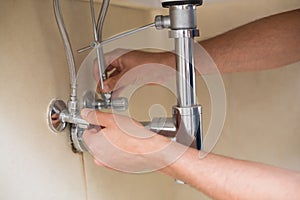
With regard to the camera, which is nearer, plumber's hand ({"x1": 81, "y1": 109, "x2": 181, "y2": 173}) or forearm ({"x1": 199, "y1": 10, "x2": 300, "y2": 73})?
plumber's hand ({"x1": 81, "y1": 109, "x2": 181, "y2": 173})

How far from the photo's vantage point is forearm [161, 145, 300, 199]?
423mm

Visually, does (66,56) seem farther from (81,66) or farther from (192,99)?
(192,99)

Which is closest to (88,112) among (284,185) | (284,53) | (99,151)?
(99,151)

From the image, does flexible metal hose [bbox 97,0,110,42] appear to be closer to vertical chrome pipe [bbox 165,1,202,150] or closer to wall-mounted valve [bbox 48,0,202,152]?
wall-mounted valve [bbox 48,0,202,152]

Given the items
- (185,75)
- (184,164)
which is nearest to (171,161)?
(184,164)

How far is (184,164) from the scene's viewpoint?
18.6 inches

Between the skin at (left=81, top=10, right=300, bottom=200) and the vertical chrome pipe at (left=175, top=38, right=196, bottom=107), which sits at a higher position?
the vertical chrome pipe at (left=175, top=38, right=196, bottom=107)

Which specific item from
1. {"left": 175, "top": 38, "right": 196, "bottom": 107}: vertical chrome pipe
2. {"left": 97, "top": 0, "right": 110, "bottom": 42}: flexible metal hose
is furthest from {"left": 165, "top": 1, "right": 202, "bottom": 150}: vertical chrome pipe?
{"left": 97, "top": 0, "right": 110, "bottom": 42}: flexible metal hose

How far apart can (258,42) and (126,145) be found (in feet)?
1.12

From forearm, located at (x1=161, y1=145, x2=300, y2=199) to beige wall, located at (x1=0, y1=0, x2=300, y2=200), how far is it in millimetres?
197

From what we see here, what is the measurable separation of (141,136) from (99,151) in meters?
0.07

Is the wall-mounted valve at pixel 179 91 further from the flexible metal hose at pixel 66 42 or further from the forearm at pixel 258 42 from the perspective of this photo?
the forearm at pixel 258 42

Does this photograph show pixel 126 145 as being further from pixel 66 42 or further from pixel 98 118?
pixel 66 42

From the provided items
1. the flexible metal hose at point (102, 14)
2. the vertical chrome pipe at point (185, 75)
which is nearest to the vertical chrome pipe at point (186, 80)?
the vertical chrome pipe at point (185, 75)
